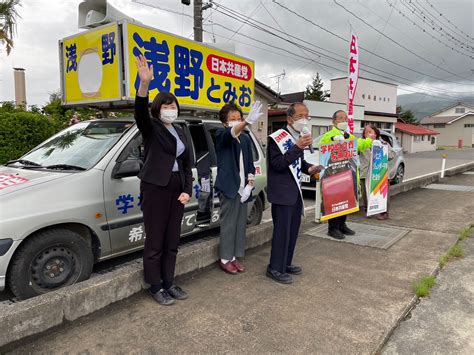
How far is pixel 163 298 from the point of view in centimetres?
299

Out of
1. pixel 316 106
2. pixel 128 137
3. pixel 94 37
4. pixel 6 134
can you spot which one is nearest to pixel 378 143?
pixel 128 137

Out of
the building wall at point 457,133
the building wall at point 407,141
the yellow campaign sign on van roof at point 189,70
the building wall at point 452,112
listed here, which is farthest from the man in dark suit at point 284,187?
the building wall at point 452,112

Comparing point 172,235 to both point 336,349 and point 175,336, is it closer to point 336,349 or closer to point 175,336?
point 175,336

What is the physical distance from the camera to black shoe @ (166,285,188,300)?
3068 mm

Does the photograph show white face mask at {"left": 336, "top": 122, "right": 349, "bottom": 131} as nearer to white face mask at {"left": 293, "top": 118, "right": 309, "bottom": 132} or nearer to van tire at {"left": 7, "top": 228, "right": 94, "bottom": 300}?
white face mask at {"left": 293, "top": 118, "right": 309, "bottom": 132}

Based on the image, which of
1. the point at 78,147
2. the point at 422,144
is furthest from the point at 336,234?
the point at 422,144

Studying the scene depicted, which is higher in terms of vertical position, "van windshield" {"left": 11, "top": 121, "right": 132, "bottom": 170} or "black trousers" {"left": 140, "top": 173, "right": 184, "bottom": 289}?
"van windshield" {"left": 11, "top": 121, "right": 132, "bottom": 170}

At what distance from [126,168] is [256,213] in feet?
8.20

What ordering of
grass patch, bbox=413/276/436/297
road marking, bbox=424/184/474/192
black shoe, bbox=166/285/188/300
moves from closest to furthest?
black shoe, bbox=166/285/188/300
grass patch, bbox=413/276/436/297
road marking, bbox=424/184/474/192

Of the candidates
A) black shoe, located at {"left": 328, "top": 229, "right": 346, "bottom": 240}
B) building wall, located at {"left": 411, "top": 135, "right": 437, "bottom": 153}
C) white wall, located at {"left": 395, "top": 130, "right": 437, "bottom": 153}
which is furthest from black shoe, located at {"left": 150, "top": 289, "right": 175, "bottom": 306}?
building wall, located at {"left": 411, "top": 135, "right": 437, "bottom": 153}

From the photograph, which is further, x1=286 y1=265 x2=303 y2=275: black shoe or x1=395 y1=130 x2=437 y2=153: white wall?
x1=395 y1=130 x2=437 y2=153: white wall

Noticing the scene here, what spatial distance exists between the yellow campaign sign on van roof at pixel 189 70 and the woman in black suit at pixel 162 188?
0.98 meters

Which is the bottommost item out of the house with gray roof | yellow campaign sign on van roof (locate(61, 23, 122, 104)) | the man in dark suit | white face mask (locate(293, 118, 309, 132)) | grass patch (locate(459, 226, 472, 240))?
grass patch (locate(459, 226, 472, 240))

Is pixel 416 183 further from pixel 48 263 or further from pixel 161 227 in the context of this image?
pixel 48 263
